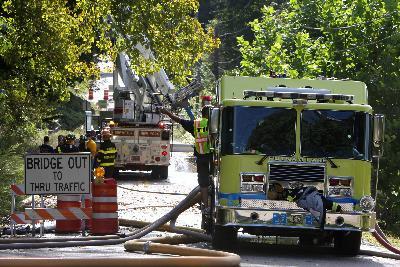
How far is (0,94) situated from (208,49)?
215 inches

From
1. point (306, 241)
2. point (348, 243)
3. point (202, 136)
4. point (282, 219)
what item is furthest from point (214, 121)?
point (306, 241)

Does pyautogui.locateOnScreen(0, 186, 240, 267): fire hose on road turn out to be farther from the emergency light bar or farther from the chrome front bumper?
the emergency light bar

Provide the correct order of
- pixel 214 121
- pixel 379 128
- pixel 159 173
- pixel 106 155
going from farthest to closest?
pixel 159 173
pixel 106 155
pixel 379 128
pixel 214 121

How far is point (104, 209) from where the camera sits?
17.6 m

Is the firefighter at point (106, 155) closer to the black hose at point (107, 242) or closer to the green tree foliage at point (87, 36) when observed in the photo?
the green tree foliage at point (87, 36)

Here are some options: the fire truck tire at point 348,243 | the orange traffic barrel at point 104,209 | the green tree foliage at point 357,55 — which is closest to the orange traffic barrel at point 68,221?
the orange traffic barrel at point 104,209

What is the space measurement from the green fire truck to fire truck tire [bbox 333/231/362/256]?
2 cm

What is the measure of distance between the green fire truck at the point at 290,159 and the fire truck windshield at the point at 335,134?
14 mm

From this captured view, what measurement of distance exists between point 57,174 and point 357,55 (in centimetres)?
1776

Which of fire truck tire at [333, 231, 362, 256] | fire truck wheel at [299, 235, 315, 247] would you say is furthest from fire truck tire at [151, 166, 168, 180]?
fire truck tire at [333, 231, 362, 256]

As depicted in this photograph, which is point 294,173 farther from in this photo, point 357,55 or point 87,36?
point 357,55

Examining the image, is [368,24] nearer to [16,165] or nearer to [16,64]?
[16,64]

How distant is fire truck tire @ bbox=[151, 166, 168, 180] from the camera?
34.4 metres

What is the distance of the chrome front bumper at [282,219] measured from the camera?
15.2 m
